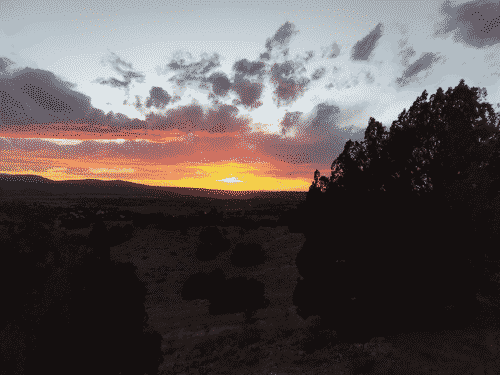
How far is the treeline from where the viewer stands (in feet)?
28.2

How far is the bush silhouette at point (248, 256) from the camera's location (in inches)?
1024

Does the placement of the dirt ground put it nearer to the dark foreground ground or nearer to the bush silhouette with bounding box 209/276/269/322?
the dark foreground ground

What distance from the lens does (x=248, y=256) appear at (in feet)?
86.5

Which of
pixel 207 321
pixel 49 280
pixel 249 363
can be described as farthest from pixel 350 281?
pixel 207 321

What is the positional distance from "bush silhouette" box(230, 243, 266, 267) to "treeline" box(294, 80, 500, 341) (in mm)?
15315

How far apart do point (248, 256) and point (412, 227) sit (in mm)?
19229

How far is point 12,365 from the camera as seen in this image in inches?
201

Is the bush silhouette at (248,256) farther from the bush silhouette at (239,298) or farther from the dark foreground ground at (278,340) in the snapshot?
the bush silhouette at (239,298)

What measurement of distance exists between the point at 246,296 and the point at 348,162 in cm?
1249

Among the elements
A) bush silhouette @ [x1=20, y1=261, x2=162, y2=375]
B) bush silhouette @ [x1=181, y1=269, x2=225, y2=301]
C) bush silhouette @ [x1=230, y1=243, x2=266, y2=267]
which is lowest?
bush silhouette @ [x1=181, y1=269, x2=225, y2=301]

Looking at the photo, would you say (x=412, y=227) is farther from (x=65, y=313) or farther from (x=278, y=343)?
(x=65, y=313)

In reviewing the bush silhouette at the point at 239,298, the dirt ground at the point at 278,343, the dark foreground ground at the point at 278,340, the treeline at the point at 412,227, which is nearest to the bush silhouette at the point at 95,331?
the dark foreground ground at the point at 278,340

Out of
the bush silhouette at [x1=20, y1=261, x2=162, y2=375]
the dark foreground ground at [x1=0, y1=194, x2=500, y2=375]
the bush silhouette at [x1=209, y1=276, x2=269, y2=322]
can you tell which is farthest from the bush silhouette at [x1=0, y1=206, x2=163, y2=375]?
the bush silhouette at [x1=209, y1=276, x2=269, y2=322]

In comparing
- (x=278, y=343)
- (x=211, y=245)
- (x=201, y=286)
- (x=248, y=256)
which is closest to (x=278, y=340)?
(x=278, y=343)
